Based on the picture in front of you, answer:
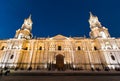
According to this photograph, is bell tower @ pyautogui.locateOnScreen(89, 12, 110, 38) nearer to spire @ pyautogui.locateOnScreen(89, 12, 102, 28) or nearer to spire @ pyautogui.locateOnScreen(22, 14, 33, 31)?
spire @ pyautogui.locateOnScreen(89, 12, 102, 28)

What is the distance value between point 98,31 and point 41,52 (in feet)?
51.3

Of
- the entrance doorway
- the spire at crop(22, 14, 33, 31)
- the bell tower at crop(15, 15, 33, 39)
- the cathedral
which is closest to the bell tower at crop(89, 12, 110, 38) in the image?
the cathedral

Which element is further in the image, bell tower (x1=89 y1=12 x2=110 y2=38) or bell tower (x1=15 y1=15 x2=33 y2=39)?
bell tower (x1=15 y1=15 x2=33 y2=39)

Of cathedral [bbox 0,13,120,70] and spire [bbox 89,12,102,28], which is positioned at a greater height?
spire [bbox 89,12,102,28]

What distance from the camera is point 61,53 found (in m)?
34.6

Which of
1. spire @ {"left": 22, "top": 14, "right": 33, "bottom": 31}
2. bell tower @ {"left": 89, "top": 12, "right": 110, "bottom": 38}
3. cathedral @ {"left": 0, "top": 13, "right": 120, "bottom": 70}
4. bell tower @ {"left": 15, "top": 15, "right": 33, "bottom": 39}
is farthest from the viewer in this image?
spire @ {"left": 22, "top": 14, "right": 33, "bottom": 31}

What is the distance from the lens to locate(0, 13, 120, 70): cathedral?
3158 cm

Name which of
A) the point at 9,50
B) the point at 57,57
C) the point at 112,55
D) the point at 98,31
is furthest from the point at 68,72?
the point at 98,31

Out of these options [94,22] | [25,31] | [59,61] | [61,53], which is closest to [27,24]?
[25,31]

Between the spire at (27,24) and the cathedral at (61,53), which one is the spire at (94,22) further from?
the spire at (27,24)

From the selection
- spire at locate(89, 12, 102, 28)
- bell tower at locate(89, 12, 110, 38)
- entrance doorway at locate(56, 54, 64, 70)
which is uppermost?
spire at locate(89, 12, 102, 28)

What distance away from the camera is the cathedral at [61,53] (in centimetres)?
3158

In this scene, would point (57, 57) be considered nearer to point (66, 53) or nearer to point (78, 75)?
point (66, 53)

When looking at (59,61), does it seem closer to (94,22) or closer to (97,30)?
(97,30)
